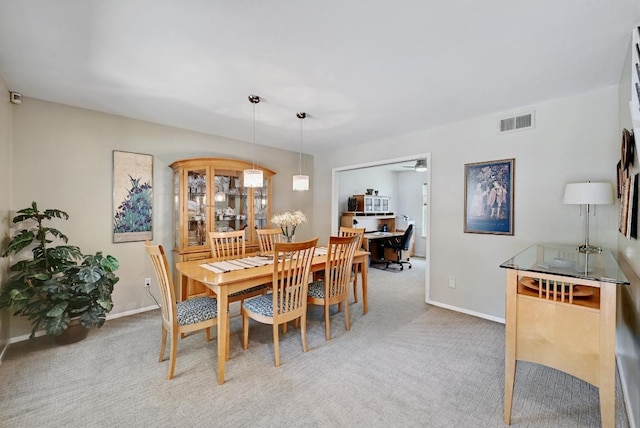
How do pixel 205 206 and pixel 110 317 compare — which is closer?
pixel 110 317

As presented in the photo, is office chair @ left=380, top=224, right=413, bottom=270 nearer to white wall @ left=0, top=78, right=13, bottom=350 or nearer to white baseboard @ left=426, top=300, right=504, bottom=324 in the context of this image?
white baseboard @ left=426, top=300, right=504, bottom=324

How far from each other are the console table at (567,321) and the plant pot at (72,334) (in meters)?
3.55

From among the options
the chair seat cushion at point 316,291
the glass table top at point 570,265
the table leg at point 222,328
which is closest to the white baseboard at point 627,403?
the glass table top at point 570,265

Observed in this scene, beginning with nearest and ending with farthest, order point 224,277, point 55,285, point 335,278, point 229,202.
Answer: point 224,277, point 55,285, point 335,278, point 229,202

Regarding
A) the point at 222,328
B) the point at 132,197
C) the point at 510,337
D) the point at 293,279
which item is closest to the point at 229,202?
the point at 132,197

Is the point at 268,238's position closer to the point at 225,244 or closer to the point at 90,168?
the point at 225,244

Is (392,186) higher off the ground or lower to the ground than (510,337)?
higher

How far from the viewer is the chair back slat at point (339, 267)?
269 cm

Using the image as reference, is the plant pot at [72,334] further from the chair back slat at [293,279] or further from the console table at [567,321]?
the console table at [567,321]

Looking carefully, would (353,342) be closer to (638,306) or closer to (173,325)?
(173,325)

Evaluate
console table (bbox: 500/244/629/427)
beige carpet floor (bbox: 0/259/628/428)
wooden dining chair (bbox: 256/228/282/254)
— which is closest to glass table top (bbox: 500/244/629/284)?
console table (bbox: 500/244/629/427)

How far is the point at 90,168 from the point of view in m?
3.14

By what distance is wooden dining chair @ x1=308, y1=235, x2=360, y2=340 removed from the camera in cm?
270

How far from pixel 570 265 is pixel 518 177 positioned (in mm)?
1553
